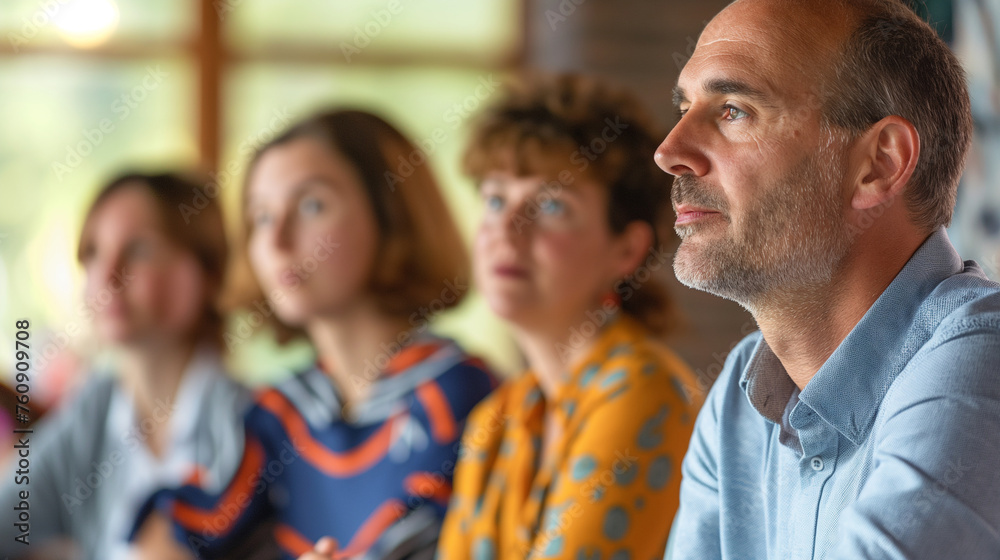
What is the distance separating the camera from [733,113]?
889 millimetres

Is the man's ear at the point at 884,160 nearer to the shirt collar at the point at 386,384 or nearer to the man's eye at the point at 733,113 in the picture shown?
the man's eye at the point at 733,113

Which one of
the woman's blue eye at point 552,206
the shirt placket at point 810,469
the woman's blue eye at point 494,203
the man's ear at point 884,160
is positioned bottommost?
the shirt placket at point 810,469

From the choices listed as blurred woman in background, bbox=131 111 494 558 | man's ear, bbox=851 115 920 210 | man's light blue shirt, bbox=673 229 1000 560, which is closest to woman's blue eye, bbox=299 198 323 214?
blurred woman in background, bbox=131 111 494 558

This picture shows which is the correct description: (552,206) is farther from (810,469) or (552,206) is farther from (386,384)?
(810,469)

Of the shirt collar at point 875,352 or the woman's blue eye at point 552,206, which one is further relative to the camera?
the woman's blue eye at point 552,206

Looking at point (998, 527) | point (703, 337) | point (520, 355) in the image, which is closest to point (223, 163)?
point (520, 355)

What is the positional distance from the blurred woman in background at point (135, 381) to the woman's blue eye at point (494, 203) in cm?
72

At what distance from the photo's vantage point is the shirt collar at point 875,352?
80 centimetres

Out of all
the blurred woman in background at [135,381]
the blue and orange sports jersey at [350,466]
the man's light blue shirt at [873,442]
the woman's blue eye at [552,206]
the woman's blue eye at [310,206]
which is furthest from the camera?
the blurred woman in background at [135,381]

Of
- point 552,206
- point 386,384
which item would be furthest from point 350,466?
point 552,206

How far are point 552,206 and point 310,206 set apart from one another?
48 cm

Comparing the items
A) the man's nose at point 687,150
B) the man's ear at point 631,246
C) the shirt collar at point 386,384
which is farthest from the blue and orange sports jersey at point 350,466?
the man's nose at point 687,150

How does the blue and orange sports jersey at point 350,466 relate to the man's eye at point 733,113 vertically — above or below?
below

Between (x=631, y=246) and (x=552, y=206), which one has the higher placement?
(x=552, y=206)
